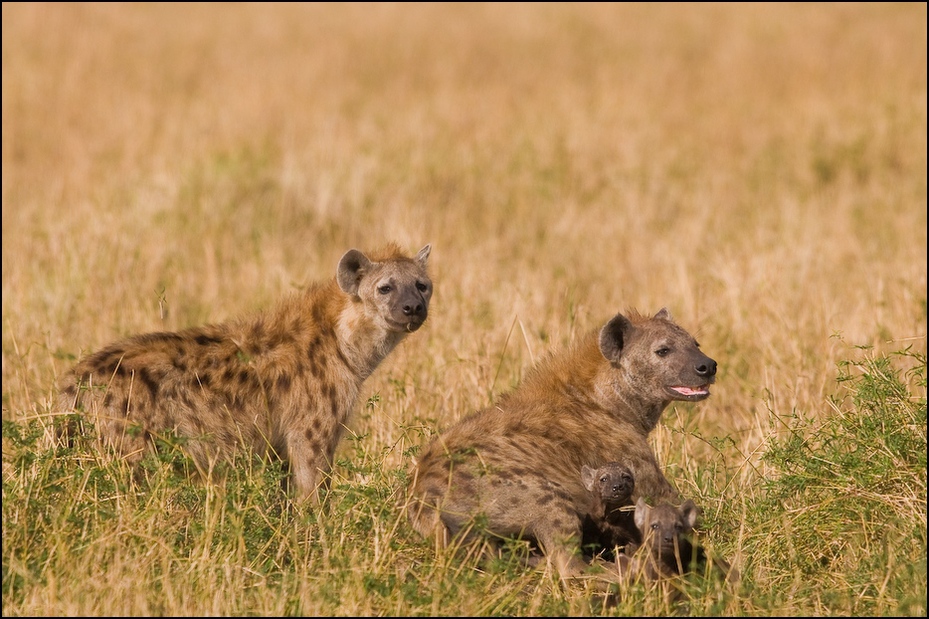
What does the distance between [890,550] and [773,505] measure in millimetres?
742

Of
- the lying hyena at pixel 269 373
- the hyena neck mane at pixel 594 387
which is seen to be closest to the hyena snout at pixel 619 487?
the hyena neck mane at pixel 594 387

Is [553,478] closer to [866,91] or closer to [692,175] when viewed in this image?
[692,175]

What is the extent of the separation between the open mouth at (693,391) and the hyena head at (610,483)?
0.79m

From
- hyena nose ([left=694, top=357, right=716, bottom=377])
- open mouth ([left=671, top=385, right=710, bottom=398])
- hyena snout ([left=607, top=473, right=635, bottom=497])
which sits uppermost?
hyena nose ([left=694, top=357, right=716, bottom=377])

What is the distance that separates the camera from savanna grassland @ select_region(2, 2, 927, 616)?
545 centimetres

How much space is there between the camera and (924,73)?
17562 mm

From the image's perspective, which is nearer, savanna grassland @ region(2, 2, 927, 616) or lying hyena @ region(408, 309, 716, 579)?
savanna grassland @ region(2, 2, 927, 616)

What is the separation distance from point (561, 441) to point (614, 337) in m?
0.76

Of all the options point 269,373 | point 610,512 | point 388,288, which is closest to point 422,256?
point 388,288

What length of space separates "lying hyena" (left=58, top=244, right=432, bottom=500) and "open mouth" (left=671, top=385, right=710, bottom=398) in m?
1.42

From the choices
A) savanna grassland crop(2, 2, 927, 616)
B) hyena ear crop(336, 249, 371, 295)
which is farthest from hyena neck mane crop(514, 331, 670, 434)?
hyena ear crop(336, 249, 371, 295)

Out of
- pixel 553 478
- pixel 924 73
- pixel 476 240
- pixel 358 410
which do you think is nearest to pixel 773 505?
pixel 553 478

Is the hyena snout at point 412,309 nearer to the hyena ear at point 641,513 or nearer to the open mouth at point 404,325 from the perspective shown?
the open mouth at point 404,325

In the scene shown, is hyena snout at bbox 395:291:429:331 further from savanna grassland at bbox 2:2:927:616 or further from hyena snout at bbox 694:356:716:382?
hyena snout at bbox 694:356:716:382
